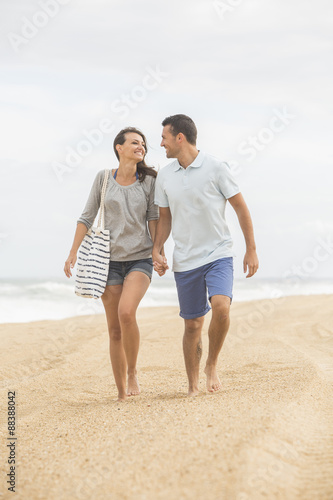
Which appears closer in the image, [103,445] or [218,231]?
[103,445]

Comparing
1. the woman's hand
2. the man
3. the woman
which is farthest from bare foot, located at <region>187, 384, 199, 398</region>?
the woman's hand

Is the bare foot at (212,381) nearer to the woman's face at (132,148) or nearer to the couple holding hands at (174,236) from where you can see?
the couple holding hands at (174,236)

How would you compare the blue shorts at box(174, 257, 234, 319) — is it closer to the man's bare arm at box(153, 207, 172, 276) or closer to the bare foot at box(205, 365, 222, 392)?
the man's bare arm at box(153, 207, 172, 276)

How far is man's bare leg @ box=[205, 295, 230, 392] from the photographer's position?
14.2 ft

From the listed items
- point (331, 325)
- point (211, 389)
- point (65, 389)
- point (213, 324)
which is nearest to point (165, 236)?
point (213, 324)

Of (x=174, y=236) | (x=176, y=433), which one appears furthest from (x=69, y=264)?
(x=176, y=433)

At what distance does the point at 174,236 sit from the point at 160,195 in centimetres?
39

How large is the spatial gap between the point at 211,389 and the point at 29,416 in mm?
1590

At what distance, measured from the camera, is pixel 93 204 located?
502cm

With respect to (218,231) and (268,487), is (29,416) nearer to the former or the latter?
(218,231)

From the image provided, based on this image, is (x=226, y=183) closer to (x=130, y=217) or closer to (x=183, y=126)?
(x=183, y=126)

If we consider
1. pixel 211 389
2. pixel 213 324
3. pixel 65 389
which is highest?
pixel 213 324

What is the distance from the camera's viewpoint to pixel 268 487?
254cm

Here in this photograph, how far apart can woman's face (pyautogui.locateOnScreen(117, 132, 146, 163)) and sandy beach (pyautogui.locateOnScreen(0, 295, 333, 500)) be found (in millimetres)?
2144
